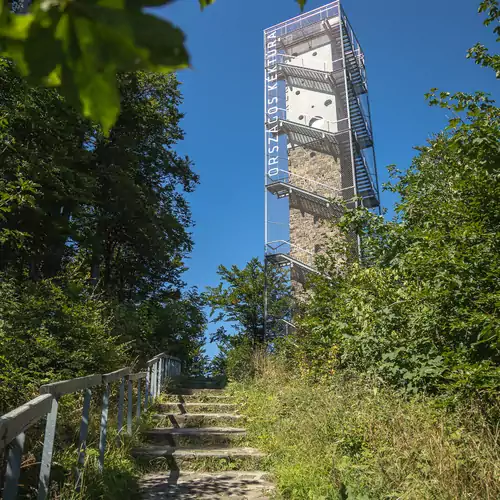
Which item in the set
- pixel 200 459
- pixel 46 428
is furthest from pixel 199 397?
pixel 46 428

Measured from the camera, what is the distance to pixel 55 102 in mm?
9078

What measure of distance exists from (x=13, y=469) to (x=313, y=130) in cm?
1778

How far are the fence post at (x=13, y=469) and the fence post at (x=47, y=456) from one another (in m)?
0.56

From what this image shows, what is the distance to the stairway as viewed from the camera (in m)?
4.00

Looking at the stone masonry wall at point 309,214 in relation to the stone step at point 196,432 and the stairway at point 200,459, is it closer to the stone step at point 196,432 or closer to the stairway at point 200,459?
the stairway at point 200,459

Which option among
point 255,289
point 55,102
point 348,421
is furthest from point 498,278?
point 255,289

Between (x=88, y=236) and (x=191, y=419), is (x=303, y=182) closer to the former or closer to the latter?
(x=88, y=236)

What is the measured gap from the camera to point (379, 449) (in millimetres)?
3277

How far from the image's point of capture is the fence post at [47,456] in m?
2.34

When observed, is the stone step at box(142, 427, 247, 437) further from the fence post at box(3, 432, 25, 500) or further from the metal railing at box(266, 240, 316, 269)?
the metal railing at box(266, 240, 316, 269)

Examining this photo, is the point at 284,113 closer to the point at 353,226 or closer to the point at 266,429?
the point at 353,226

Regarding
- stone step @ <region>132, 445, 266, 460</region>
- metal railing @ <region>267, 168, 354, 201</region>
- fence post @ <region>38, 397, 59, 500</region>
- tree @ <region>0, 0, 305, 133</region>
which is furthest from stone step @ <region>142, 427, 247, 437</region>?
metal railing @ <region>267, 168, 354, 201</region>

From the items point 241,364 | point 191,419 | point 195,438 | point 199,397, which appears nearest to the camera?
point 195,438

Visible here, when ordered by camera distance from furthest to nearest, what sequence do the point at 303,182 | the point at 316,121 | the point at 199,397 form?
the point at 316,121 < the point at 303,182 < the point at 199,397
